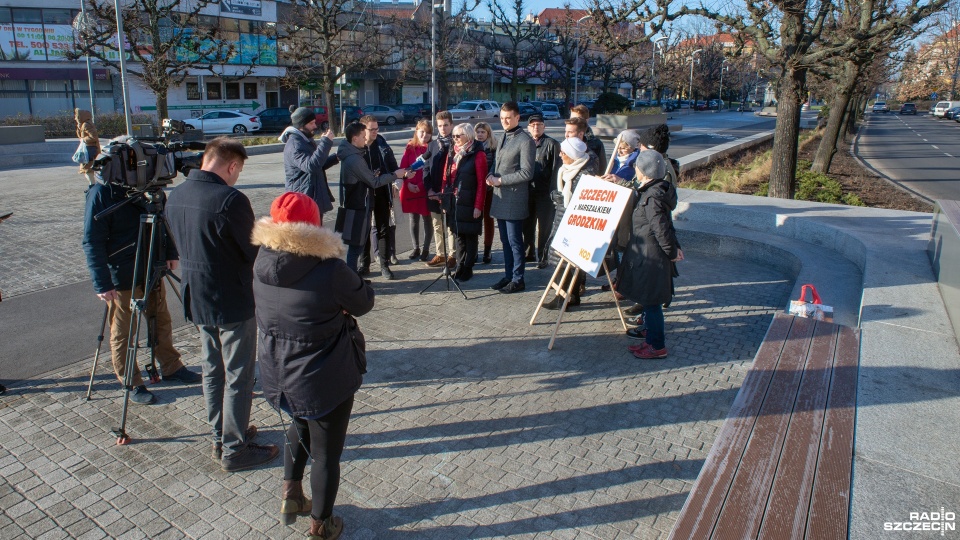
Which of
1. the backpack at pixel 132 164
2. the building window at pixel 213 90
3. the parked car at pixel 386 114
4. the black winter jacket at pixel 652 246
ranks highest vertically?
the building window at pixel 213 90

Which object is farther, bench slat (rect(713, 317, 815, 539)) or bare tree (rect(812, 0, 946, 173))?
bare tree (rect(812, 0, 946, 173))

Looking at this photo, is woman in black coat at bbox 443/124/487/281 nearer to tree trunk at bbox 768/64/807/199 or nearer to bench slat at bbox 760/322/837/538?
bench slat at bbox 760/322/837/538

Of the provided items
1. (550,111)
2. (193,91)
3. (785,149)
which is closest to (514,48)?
(550,111)

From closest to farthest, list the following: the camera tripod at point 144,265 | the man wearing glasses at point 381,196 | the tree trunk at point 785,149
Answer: the camera tripod at point 144,265
the man wearing glasses at point 381,196
the tree trunk at point 785,149

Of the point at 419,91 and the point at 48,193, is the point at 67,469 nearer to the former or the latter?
the point at 48,193

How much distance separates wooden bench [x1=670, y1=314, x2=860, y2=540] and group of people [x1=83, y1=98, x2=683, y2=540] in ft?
3.81

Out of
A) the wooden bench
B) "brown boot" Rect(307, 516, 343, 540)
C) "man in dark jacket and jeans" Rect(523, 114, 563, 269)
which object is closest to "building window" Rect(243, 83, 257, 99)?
"man in dark jacket and jeans" Rect(523, 114, 563, 269)

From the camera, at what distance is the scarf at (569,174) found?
676cm

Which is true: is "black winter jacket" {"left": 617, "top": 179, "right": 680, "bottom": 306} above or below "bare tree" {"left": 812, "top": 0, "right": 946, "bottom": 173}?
below

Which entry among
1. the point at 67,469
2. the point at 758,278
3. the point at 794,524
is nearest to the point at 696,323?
the point at 758,278

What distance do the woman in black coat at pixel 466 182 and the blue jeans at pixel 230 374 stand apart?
368 cm

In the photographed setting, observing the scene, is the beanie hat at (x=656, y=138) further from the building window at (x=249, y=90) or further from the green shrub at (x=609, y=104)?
the building window at (x=249, y=90)

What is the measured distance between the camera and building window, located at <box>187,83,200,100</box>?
43.6 meters

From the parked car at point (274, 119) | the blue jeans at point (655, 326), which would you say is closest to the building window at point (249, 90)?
the parked car at point (274, 119)
